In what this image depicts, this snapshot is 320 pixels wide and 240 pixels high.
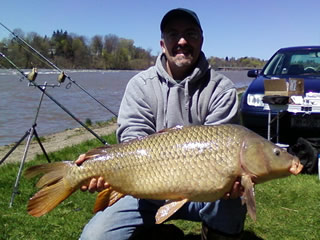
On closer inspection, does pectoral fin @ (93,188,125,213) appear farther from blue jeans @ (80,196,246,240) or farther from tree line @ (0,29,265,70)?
tree line @ (0,29,265,70)

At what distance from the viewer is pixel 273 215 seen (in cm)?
336

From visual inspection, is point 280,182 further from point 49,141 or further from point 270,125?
point 49,141

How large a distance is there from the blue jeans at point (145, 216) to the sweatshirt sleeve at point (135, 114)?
1.43 ft

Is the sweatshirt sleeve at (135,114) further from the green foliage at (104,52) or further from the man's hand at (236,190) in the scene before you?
the green foliage at (104,52)

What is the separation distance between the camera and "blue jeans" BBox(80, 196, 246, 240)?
243 centimetres

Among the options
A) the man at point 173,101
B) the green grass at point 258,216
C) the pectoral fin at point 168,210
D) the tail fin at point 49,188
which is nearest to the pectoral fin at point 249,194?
the pectoral fin at point 168,210

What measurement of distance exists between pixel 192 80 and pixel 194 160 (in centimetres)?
78

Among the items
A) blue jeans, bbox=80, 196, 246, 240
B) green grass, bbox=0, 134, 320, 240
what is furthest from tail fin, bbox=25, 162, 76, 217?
green grass, bbox=0, 134, 320, 240

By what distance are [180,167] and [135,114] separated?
73 cm

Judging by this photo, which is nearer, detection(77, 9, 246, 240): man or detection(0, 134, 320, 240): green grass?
detection(77, 9, 246, 240): man

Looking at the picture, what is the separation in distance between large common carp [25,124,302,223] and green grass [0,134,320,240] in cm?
100

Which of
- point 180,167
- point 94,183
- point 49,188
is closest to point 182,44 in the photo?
point 180,167

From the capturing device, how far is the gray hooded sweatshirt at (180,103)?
265 cm

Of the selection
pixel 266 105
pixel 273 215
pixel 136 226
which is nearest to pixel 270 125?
pixel 266 105
